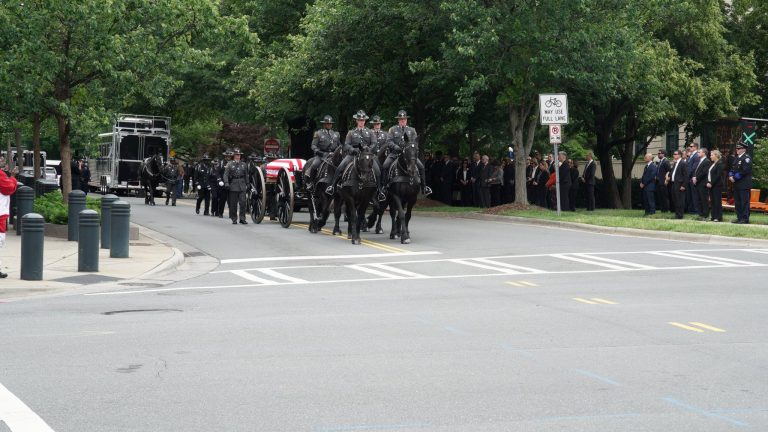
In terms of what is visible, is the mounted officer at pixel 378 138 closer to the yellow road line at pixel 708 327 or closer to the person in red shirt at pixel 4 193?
the person in red shirt at pixel 4 193

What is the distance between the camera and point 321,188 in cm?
2544

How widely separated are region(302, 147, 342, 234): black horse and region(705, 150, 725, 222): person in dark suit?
8.98 meters

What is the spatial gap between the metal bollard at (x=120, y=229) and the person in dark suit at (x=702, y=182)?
14830 millimetres

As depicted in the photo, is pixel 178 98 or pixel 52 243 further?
pixel 178 98

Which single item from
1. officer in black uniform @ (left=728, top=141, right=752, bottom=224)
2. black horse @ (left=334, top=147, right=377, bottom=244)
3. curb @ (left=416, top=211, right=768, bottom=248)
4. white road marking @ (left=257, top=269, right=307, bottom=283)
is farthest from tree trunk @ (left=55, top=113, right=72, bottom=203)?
officer in black uniform @ (left=728, top=141, right=752, bottom=224)

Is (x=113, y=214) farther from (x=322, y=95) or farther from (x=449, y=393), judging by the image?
(x=322, y=95)

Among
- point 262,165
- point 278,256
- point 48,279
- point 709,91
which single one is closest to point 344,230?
point 262,165

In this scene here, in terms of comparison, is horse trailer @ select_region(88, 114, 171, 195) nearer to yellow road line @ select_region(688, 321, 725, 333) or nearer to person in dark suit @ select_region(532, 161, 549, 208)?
person in dark suit @ select_region(532, 161, 549, 208)

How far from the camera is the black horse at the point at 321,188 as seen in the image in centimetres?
2500

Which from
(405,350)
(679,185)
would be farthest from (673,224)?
(405,350)

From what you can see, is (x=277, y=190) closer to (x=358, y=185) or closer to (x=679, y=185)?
(x=358, y=185)

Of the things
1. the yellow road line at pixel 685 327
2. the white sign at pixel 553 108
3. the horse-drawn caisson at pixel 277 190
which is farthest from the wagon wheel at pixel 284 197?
the yellow road line at pixel 685 327

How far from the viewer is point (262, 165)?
31516 millimetres

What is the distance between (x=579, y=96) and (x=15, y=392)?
102 ft
